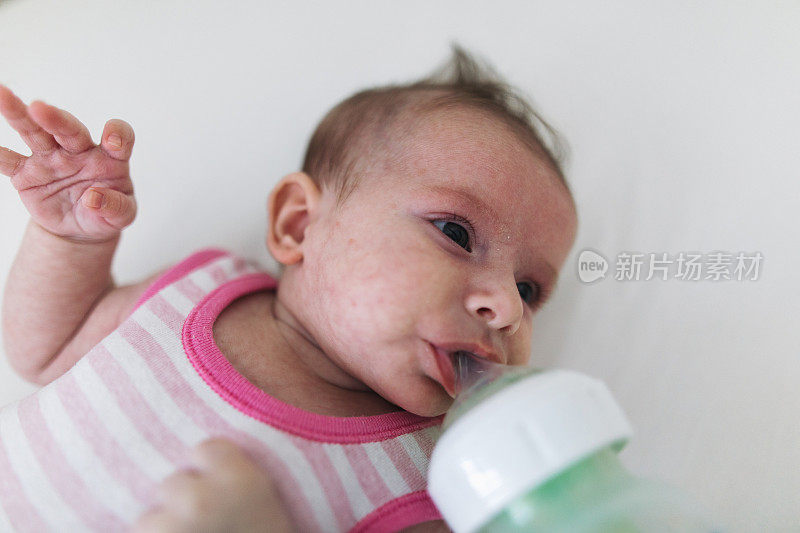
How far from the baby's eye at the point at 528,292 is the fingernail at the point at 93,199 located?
1.90ft

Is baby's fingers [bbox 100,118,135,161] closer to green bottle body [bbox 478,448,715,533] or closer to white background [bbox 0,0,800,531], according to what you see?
white background [bbox 0,0,800,531]

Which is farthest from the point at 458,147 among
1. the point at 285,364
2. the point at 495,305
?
the point at 285,364

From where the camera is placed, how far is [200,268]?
935 mm

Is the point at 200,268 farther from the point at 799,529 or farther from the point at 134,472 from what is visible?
the point at 799,529

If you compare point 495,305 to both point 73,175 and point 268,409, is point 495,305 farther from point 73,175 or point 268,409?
point 73,175

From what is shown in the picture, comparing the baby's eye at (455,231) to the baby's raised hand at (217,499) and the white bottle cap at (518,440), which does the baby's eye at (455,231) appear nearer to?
the white bottle cap at (518,440)

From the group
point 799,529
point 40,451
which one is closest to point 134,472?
point 40,451

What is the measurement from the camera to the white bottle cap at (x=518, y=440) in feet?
1.68

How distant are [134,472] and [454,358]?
0.39 metres

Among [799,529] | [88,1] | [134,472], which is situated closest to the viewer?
[134,472]

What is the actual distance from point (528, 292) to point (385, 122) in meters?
0.33

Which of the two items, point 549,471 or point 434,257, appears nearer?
point 549,471

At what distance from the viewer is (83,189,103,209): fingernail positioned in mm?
766

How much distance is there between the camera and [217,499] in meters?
0.61
